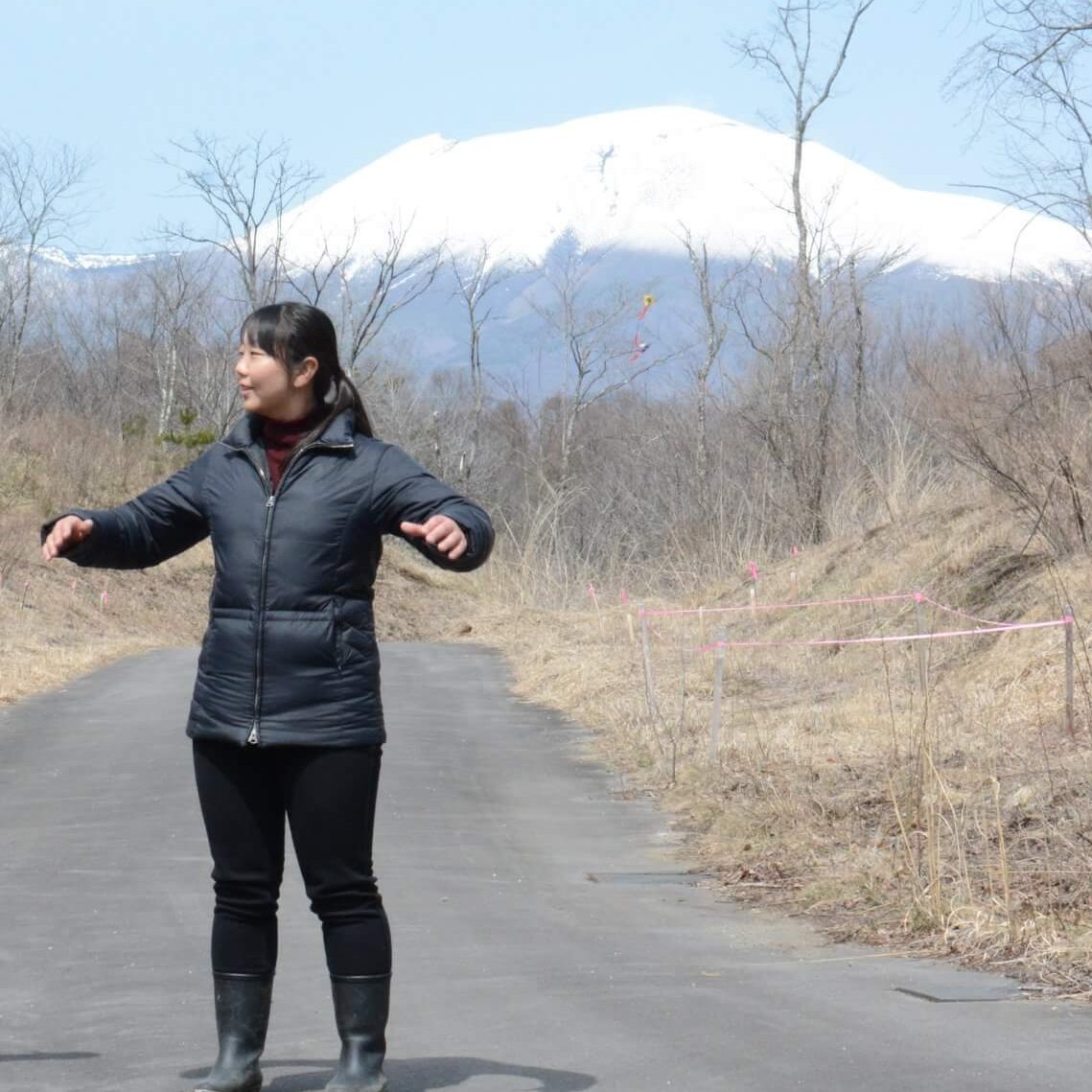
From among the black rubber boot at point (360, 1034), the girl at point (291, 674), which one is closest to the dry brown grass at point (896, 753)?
the black rubber boot at point (360, 1034)

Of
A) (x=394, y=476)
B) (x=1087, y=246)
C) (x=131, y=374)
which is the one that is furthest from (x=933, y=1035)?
(x=131, y=374)

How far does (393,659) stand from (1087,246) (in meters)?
11.3

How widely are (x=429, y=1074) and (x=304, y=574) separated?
138cm

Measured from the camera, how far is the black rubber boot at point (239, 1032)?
4516 mm

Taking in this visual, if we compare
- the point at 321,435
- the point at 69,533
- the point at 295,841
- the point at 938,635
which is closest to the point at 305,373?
the point at 321,435

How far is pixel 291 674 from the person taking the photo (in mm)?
4434

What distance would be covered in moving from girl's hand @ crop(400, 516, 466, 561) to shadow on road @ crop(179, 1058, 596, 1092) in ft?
4.55

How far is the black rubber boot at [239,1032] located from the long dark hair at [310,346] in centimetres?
136

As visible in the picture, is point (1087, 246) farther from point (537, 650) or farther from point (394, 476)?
point (394, 476)

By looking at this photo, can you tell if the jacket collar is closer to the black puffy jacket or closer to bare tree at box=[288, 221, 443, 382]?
the black puffy jacket

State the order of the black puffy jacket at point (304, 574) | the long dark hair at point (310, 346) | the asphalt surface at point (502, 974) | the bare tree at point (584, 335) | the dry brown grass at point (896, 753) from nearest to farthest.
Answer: the black puffy jacket at point (304, 574), the long dark hair at point (310, 346), the asphalt surface at point (502, 974), the dry brown grass at point (896, 753), the bare tree at point (584, 335)

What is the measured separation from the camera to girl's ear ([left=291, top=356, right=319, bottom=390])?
4.72m

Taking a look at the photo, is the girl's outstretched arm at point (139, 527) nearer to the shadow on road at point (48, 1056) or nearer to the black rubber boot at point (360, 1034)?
the black rubber boot at point (360, 1034)

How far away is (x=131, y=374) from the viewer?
72875 millimetres
